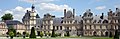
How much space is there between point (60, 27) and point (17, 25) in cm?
1422

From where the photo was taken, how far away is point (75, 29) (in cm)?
8306

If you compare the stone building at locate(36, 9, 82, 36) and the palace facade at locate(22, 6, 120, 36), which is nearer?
the palace facade at locate(22, 6, 120, 36)

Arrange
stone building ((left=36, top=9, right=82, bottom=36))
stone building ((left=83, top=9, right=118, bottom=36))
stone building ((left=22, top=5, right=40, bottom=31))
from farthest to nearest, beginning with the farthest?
stone building ((left=22, top=5, right=40, bottom=31)) < stone building ((left=36, top=9, right=82, bottom=36)) < stone building ((left=83, top=9, right=118, bottom=36))

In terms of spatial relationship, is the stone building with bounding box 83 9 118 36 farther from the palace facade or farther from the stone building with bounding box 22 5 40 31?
the stone building with bounding box 22 5 40 31

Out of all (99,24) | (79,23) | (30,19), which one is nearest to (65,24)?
(79,23)

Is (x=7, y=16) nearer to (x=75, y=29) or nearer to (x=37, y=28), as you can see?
(x=37, y=28)

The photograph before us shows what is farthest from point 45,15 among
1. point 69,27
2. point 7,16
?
point 7,16

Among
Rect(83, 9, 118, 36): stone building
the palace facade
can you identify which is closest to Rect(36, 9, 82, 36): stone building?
the palace facade

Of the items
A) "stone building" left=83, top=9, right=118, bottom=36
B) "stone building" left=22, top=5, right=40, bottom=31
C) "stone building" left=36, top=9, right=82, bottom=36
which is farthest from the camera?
"stone building" left=22, top=5, right=40, bottom=31

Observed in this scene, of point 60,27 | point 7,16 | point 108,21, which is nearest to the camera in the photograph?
point 108,21

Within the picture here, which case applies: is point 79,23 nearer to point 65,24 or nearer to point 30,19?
point 65,24

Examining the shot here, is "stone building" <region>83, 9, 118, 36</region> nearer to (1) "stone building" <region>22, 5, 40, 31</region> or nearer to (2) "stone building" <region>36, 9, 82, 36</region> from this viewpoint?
(2) "stone building" <region>36, 9, 82, 36</region>

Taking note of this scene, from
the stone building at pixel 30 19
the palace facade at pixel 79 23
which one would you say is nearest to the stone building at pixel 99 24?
the palace facade at pixel 79 23

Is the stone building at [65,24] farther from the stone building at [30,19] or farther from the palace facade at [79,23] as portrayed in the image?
the stone building at [30,19]
